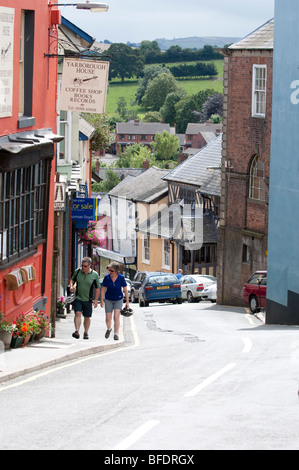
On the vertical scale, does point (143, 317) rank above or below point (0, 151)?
below

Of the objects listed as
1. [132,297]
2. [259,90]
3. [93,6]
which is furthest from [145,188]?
[93,6]

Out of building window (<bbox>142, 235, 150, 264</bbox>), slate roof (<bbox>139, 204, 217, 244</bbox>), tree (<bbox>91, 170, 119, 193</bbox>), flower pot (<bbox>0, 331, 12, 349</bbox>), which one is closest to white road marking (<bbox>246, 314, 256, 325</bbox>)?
flower pot (<bbox>0, 331, 12, 349</bbox>)

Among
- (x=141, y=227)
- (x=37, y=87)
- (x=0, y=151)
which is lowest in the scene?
(x=141, y=227)

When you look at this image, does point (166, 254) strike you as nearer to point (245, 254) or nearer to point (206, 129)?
point (245, 254)

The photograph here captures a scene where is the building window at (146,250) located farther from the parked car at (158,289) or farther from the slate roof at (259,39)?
the slate roof at (259,39)

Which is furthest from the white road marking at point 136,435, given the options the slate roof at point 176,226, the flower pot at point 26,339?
the slate roof at point 176,226

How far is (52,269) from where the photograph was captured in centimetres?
2125

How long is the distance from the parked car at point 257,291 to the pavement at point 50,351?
13109 mm

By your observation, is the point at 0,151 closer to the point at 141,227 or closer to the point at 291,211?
the point at 291,211

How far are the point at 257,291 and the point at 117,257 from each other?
38841 millimetres

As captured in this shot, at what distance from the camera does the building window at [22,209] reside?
1644cm
